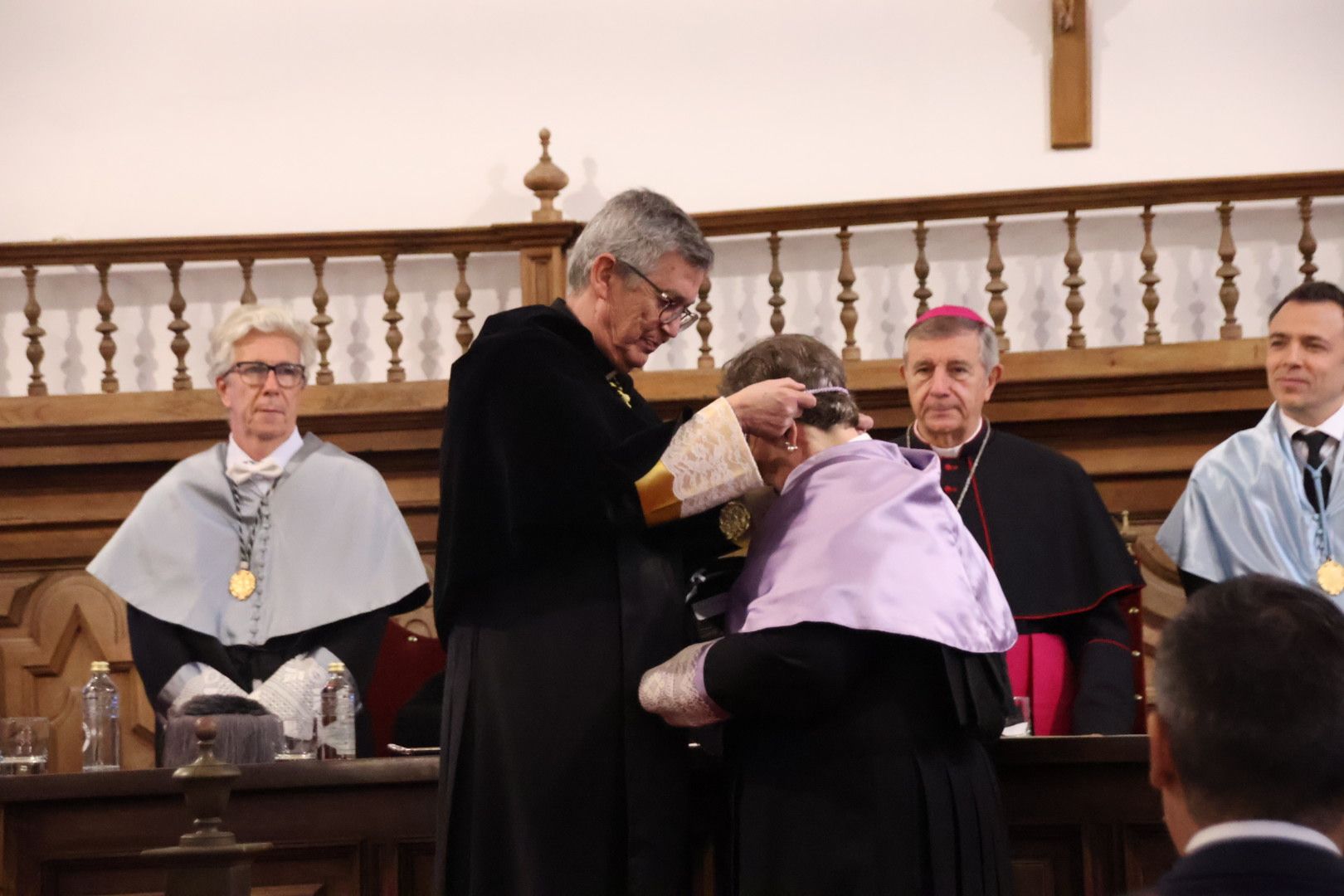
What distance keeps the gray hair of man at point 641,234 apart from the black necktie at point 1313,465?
7.05 feet

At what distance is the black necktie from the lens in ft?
14.8

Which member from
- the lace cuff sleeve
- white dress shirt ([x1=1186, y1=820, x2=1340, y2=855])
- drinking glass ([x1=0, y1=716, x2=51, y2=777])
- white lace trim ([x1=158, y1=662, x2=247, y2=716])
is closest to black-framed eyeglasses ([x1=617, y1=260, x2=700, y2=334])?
the lace cuff sleeve

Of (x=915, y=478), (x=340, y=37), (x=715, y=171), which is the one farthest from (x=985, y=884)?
(x=340, y=37)

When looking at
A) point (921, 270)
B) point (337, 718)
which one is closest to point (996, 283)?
point (921, 270)

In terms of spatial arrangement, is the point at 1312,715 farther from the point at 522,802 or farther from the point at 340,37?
the point at 340,37

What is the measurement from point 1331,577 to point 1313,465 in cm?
34

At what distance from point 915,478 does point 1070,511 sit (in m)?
2.03

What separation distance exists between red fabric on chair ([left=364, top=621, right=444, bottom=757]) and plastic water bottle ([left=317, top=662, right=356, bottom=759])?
1.45m

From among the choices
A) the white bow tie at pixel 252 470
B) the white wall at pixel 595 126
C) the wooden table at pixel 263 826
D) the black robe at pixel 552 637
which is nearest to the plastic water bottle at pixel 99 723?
the wooden table at pixel 263 826

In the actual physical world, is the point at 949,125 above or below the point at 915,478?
above

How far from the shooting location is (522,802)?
291 cm

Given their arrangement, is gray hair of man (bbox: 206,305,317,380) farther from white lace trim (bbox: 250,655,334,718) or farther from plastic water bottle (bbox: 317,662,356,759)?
plastic water bottle (bbox: 317,662,356,759)

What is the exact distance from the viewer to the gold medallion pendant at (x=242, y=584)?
4625 mm

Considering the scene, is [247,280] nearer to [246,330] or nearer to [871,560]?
[246,330]
